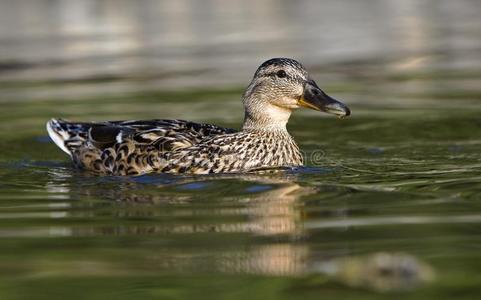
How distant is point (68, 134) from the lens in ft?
38.6

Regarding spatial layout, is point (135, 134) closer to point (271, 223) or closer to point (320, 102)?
point (320, 102)

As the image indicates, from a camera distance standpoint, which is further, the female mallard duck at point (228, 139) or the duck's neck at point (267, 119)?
the duck's neck at point (267, 119)

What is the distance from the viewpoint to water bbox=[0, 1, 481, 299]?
21.2ft

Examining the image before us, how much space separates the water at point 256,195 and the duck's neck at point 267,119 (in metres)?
0.49

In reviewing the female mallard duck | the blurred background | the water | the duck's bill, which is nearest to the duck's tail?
the water

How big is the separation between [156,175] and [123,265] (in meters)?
3.57

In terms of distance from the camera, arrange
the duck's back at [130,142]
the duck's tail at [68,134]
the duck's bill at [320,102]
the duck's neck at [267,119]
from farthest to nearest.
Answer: the duck's tail at [68,134], the duck's neck at [267,119], the duck's back at [130,142], the duck's bill at [320,102]

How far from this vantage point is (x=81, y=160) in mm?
11336

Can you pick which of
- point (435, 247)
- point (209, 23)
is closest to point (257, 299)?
point (435, 247)

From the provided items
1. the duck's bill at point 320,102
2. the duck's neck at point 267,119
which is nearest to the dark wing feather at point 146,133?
the duck's neck at point 267,119

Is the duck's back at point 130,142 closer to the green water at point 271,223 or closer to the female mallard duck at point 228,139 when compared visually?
the female mallard duck at point 228,139

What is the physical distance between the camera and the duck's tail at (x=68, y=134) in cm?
1159

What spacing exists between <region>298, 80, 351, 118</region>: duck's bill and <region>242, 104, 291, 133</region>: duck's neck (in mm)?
398

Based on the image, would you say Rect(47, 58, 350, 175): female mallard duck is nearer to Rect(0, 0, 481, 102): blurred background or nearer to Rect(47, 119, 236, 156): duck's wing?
Rect(47, 119, 236, 156): duck's wing
